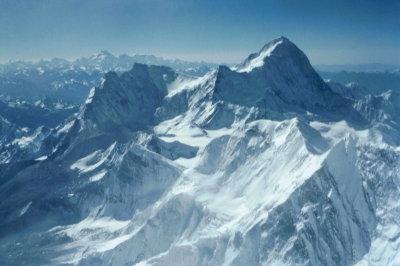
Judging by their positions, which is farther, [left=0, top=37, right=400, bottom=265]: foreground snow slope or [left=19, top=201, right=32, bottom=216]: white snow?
[left=19, top=201, right=32, bottom=216]: white snow

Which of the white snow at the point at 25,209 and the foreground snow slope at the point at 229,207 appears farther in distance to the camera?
the white snow at the point at 25,209

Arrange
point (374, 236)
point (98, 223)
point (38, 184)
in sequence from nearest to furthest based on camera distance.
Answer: point (374, 236) → point (98, 223) → point (38, 184)

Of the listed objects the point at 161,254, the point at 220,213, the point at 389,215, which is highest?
the point at 389,215

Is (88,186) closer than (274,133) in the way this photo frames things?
No

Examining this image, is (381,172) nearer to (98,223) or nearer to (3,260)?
(98,223)

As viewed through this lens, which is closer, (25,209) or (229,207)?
(229,207)

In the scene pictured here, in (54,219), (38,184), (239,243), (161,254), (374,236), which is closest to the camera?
(374,236)

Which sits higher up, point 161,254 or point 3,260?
point 161,254

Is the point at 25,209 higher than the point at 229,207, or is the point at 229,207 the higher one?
the point at 229,207

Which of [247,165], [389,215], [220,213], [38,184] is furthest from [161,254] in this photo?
[38,184]

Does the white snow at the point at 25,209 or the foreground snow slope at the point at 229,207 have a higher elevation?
the foreground snow slope at the point at 229,207

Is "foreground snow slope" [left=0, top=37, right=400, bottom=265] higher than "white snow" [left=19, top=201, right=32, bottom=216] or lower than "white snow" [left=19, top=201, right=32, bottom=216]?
higher
